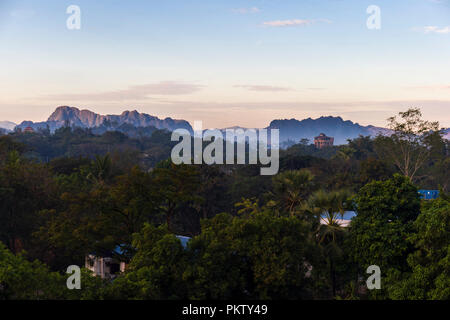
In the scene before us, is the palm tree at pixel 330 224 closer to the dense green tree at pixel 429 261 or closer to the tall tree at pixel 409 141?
the dense green tree at pixel 429 261

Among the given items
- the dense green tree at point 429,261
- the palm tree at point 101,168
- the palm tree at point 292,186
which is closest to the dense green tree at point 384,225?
the dense green tree at point 429,261

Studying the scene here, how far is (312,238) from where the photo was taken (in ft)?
49.2

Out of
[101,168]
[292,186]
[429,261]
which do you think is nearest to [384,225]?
[429,261]

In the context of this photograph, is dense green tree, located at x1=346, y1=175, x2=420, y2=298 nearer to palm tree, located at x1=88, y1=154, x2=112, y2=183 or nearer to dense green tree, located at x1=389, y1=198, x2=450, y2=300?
dense green tree, located at x1=389, y1=198, x2=450, y2=300

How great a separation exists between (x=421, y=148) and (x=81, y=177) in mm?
30087

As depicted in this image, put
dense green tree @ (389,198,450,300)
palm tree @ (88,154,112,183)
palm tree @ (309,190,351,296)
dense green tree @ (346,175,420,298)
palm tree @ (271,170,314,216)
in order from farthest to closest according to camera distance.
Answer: palm tree @ (88,154,112,183), palm tree @ (271,170,314,216), palm tree @ (309,190,351,296), dense green tree @ (346,175,420,298), dense green tree @ (389,198,450,300)

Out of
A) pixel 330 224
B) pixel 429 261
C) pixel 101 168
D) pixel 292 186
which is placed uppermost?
pixel 292 186

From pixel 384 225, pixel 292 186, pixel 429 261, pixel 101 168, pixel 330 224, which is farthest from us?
pixel 101 168

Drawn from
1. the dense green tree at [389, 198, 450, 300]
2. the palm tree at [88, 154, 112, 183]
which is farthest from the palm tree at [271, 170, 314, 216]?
the palm tree at [88, 154, 112, 183]

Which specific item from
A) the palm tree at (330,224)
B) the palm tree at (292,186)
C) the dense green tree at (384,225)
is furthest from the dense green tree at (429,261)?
the palm tree at (292,186)

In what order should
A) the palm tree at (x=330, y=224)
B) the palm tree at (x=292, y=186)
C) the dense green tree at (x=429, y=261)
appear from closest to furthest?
the dense green tree at (x=429, y=261) → the palm tree at (x=330, y=224) → the palm tree at (x=292, y=186)

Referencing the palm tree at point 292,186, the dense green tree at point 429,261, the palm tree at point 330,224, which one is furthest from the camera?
the palm tree at point 292,186

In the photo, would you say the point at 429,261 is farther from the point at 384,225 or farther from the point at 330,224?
the point at 330,224

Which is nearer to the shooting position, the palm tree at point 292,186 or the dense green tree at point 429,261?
the dense green tree at point 429,261
